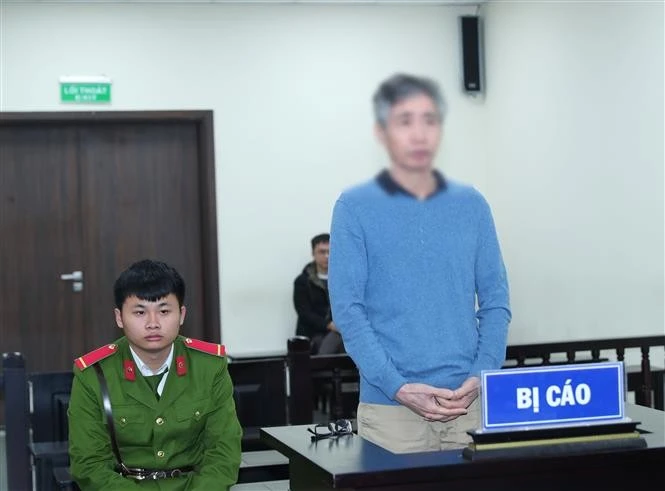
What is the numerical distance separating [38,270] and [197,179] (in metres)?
1.23

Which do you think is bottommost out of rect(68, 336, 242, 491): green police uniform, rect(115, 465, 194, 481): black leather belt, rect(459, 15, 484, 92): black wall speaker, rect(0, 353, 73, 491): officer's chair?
rect(0, 353, 73, 491): officer's chair

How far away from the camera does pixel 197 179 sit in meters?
7.57

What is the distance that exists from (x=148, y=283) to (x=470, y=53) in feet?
18.0

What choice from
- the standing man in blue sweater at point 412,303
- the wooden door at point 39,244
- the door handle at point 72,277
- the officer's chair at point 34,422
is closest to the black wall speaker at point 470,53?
the wooden door at point 39,244

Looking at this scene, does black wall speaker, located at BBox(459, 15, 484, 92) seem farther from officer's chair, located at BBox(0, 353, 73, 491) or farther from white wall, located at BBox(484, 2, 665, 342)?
officer's chair, located at BBox(0, 353, 73, 491)

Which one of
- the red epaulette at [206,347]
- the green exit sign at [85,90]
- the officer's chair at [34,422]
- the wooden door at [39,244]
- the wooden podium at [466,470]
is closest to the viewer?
the wooden podium at [466,470]

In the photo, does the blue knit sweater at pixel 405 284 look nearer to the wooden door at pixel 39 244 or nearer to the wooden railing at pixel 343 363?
the wooden railing at pixel 343 363

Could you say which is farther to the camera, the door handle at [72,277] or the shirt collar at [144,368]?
the door handle at [72,277]

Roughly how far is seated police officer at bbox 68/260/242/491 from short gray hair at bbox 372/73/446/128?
0.73 metres

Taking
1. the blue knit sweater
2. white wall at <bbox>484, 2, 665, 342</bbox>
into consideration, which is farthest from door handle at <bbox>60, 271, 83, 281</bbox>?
the blue knit sweater

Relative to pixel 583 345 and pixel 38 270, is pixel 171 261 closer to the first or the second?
pixel 38 270

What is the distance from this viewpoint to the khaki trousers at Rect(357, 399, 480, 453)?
2.28m

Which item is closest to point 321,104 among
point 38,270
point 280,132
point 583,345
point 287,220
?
point 280,132

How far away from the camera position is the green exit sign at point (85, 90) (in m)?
7.11
